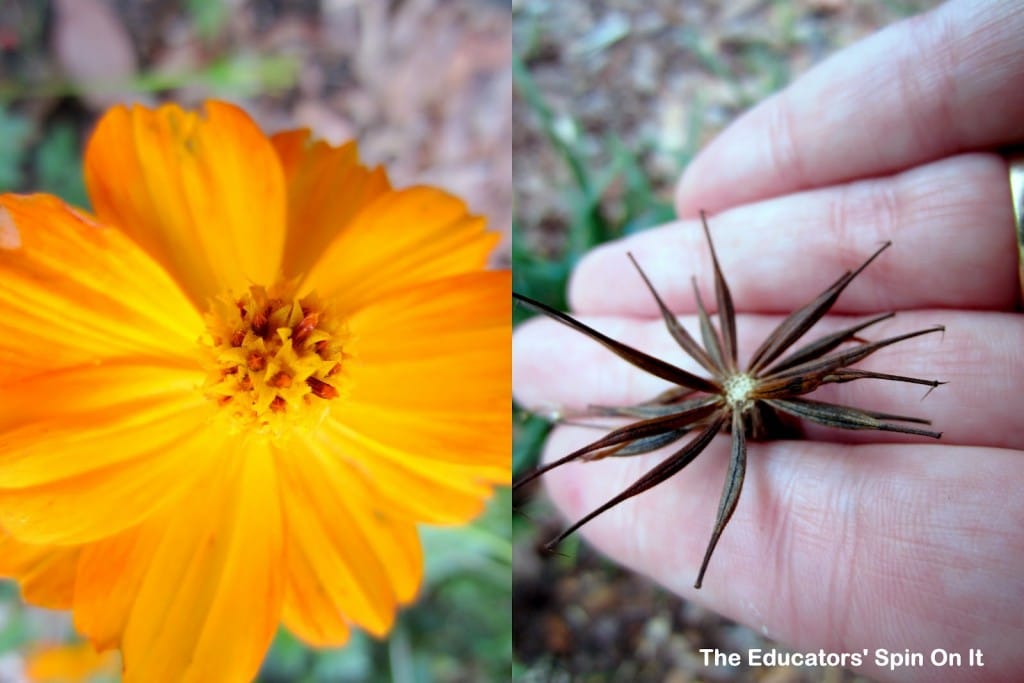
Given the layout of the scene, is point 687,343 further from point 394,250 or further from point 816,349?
point 394,250

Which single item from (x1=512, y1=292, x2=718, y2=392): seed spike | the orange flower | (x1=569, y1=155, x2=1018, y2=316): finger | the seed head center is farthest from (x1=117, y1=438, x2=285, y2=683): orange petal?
(x1=569, y1=155, x2=1018, y2=316): finger

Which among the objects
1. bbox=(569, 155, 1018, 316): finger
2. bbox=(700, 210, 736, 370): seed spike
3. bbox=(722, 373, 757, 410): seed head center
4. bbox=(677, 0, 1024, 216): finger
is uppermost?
bbox=(677, 0, 1024, 216): finger

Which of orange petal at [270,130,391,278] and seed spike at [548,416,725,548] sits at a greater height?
orange petal at [270,130,391,278]

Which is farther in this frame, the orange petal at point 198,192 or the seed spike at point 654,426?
the seed spike at point 654,426

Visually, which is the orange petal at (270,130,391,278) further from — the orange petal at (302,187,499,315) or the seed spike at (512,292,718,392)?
the seed spike at (512,292,718,392)

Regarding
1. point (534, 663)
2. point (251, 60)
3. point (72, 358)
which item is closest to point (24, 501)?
point (72, 358)

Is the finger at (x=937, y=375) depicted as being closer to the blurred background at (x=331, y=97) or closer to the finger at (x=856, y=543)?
the finger at (x=856, y=543)

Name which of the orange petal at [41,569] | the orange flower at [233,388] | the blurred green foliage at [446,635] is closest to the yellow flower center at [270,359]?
the orange flower at [233,388]

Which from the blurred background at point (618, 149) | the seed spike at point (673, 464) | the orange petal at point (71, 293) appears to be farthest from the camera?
the blurred background at point (618, 149)

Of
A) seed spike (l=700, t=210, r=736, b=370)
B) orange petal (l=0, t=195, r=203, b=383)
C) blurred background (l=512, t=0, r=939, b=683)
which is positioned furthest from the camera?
blurred background (l=512, t=0, r=939, b=683)
